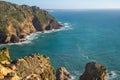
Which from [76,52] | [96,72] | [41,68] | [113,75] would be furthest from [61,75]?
[76,52]

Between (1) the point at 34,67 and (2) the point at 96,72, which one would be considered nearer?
(1) the point at 34,67

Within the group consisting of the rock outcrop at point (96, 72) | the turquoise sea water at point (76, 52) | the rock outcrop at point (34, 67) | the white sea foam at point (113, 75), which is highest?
the rock outcrop at point (34, 67)

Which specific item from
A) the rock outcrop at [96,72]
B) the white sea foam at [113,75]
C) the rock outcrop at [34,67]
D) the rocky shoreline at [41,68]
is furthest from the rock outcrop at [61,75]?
the white sea foam at [113,75]

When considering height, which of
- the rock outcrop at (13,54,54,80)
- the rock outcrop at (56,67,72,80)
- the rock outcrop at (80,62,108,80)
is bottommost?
the rock outcrop at (56,67,72,80)

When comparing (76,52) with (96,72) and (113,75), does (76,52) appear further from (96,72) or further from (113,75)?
(96,72)

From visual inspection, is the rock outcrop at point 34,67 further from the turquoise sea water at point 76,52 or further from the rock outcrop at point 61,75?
the turquoise sea water at point 76,52

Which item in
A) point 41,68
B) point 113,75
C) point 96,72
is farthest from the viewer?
point 113,75

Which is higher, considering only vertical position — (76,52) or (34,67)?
(34,67)

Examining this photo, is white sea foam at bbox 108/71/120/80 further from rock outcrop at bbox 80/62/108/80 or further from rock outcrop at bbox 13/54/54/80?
rock outcrop at bbox 13/54/54/80

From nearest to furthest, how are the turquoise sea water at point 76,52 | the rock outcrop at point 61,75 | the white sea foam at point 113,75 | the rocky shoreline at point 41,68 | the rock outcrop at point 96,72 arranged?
1. the rocky shoreline at point 41,68
2. the rock outcrop at point 96,72
3. the rock outcrop at point 61,75
4. the white sea foam at point 113,75
5. the turquoise sea water at point 76,52

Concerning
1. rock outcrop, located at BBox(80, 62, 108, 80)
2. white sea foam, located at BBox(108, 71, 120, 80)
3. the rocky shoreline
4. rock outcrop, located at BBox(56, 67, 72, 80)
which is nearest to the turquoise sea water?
white sea foam, located at BBox(108, 71, 120, 80)

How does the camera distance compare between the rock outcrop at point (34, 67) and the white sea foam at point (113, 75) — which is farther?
the white sea foam at point (113, 75)

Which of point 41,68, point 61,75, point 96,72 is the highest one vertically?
point 41,68

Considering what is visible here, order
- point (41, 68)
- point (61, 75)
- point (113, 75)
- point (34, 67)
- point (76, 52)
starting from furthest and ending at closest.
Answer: point (76, 52), point (113, 75), point (61, 75), point (41, 68), point (34, 67)
